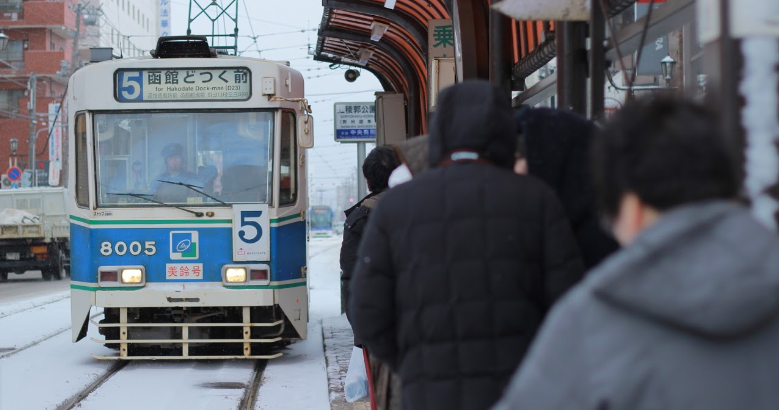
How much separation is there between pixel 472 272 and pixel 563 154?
501 millimetres

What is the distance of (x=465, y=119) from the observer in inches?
113

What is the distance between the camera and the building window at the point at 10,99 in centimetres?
5556

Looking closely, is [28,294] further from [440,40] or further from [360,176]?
[440,40]

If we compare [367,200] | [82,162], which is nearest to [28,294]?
[82,162]

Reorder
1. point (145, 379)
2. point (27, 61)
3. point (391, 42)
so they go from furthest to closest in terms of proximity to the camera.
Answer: point (27, 61)
point (391, 42)
point (145, 379)

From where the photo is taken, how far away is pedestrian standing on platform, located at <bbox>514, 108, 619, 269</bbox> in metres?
2.93

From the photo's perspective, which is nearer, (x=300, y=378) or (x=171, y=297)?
(x=300, y=378)

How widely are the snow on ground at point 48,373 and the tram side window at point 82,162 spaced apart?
1589 millimetres

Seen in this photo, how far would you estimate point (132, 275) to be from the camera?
9.25 m

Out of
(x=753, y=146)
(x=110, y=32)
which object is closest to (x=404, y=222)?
(x=753, y=146)

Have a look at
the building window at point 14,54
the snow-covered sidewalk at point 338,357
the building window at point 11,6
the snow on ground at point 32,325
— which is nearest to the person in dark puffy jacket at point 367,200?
the snow-covered sidewalk at point 338,357

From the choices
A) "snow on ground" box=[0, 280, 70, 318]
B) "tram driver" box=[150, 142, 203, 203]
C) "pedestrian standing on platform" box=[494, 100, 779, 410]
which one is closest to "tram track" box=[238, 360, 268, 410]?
"tram driver" box=[150, 142, 203, 203]

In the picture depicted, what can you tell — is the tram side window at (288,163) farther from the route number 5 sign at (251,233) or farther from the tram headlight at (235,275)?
the tram headlight at (235,275)

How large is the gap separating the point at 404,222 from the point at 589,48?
275 cm
